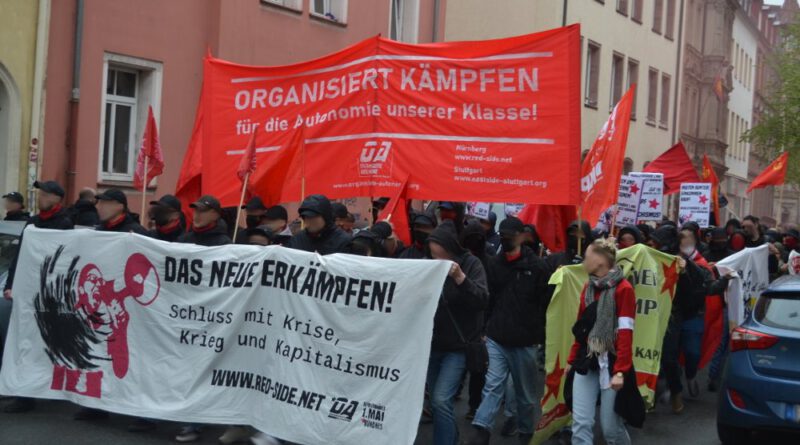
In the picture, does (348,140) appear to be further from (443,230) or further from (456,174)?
(443,230)

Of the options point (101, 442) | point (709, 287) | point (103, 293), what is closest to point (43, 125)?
point (103, 293)

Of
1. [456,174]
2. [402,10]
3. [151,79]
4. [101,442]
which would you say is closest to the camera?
[101,442]

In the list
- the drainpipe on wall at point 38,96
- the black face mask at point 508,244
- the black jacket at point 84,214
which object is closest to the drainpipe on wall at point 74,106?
the drainpipe on wall at point 38,96

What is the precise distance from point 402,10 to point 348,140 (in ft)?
49.3

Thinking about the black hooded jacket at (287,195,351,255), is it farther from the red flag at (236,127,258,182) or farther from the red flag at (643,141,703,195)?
the red flag at (643,141,703,195)

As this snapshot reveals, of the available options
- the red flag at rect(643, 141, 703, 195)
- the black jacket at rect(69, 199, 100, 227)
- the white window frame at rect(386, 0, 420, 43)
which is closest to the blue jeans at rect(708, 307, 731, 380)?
the red flag at rect(643, 141, 703, 195)

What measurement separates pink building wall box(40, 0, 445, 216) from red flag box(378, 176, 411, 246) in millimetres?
7813

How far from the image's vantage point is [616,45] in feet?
114

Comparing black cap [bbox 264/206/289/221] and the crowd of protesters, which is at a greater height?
black cap [bbox 264/206/289/221]

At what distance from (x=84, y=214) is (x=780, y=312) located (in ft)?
23.0

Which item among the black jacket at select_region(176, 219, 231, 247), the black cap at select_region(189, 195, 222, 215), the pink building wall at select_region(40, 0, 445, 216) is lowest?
the black jacket at select_region(176, 219, 231, 247)

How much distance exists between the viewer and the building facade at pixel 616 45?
30781mm

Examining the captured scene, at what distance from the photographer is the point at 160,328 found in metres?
8.33

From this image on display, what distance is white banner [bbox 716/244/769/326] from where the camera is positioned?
11406 mm
